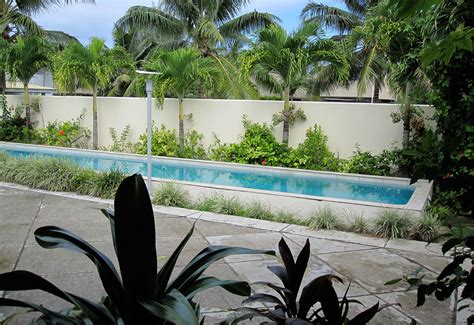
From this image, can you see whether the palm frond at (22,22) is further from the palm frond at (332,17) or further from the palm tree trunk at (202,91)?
the palm frond at (332,17)

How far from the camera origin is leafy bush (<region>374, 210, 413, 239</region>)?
18.6 feet

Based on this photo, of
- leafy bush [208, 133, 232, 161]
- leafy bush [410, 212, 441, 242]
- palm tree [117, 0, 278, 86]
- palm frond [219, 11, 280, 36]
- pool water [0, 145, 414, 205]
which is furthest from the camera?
palm frond [219, 11, 280, 36]

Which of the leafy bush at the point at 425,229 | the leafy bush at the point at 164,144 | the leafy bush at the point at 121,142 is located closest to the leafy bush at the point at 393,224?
the leafy bush at the point at 425,229

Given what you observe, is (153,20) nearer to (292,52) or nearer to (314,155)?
(292,52)

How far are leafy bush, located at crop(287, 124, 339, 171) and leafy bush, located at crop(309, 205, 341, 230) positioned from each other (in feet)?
16.7

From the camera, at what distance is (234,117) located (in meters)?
13.2

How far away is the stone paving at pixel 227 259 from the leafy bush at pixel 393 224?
0.22m

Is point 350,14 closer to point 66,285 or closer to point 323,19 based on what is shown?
point 323,19

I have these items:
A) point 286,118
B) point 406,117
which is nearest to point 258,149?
point 286,118

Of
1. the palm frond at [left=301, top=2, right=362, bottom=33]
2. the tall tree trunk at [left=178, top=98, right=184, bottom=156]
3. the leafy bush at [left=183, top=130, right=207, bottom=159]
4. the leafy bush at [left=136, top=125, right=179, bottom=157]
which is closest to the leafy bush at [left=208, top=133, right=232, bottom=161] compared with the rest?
the leafy bush at [left=183, top=130, right=207, bottom=159]

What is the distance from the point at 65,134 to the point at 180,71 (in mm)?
5349

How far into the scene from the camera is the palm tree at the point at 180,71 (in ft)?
40.6

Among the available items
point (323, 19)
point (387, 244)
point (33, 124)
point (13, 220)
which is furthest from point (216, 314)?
point (323, 19)

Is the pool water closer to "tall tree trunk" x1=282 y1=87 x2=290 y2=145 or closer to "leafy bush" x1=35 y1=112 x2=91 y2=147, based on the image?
"leafy bush" x1=35 y1=112 x2=91 y2=147
